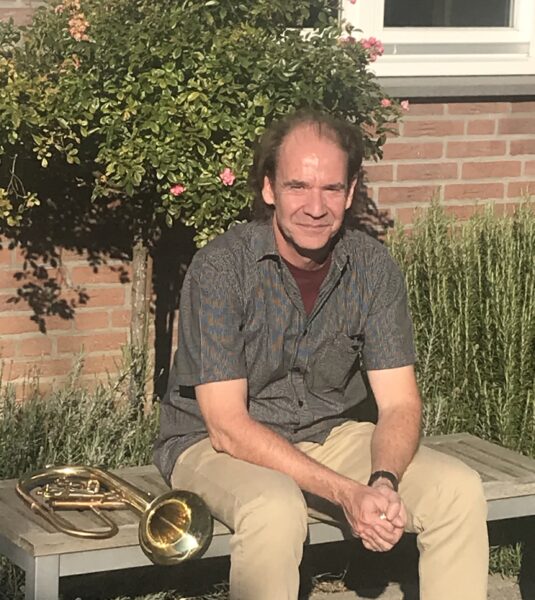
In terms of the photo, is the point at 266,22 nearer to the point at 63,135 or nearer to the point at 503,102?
the point at 63,135

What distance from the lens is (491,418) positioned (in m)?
5.89

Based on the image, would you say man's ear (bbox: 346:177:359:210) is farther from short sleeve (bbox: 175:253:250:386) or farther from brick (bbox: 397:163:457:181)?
brick (bbox: 397:163:457:181)

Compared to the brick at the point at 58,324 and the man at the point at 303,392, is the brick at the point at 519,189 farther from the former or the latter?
the man at the point at 303,392

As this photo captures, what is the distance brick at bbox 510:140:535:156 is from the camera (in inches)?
285

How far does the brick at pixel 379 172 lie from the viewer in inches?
270

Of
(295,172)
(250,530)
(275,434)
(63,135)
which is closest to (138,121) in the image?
(63,135)

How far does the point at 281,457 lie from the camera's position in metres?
4.41

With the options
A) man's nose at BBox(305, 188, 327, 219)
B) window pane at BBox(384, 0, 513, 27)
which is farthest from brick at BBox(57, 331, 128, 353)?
man's nose at BBox(305, 188, 327, 219)

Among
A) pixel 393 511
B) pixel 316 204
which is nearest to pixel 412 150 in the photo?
pixel 316 204

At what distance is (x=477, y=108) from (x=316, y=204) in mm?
2724

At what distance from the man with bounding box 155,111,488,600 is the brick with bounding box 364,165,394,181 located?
2008 millimetres

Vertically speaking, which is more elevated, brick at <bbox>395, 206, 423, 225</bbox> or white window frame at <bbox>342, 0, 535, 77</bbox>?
white window frame at <bbox>342, 0, 535, 77</bbox>

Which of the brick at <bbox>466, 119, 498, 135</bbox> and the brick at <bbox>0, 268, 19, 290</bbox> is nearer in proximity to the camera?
the brick at <bbox>0, 268, 19, 290</bbox>

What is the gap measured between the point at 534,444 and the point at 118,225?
76.8 inches
